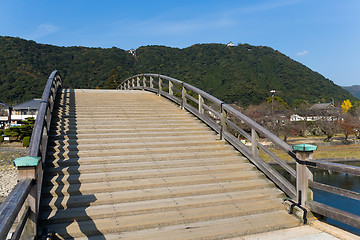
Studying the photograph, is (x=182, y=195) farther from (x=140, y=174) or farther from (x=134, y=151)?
(x=134, y=151)

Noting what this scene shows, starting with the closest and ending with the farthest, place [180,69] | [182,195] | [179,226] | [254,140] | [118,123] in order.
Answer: [179,226]
[182,195]
[254,140]
[118,123]
[180,69]

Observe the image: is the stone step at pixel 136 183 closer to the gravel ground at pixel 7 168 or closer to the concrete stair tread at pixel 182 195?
the concrete stair tread at pixel 182 195

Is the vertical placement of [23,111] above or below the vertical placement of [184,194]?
above

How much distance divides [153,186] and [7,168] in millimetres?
32035

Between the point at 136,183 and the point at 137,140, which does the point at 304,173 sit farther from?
the point at 137,140

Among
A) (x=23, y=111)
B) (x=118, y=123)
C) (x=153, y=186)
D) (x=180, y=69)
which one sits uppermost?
(x=180, y=69)

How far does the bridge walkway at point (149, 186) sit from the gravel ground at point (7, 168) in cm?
2261

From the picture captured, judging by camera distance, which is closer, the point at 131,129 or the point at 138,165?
the point at 138,165

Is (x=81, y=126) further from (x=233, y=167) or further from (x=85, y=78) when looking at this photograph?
(x=85, y=78)

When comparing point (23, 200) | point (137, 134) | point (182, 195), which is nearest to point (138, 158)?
point (137, 134)

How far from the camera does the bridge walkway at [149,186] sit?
12.6 feet

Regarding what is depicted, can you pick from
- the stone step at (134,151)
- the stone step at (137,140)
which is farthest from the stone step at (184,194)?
the stone step at (137,140)

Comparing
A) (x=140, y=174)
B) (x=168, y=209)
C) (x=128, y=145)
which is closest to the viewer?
(x=168, y=209)

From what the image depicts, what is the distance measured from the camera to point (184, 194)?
4.68 meters
